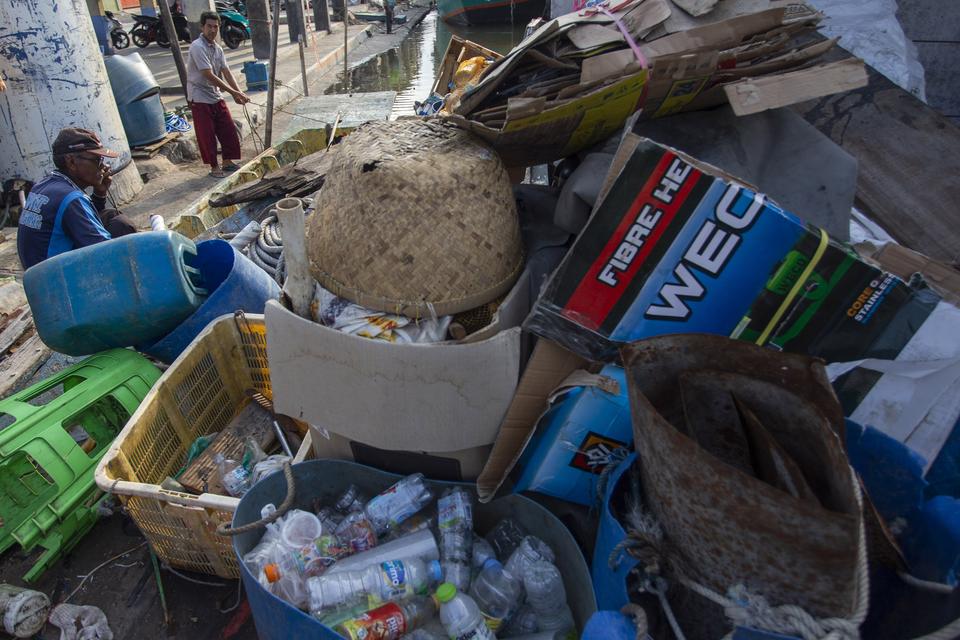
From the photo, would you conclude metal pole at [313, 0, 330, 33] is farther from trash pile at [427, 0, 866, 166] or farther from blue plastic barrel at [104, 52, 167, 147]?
trash pile at [427, 0, 866, 166]

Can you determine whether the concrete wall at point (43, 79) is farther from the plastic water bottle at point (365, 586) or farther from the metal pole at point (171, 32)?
the plastic water bottle at point (365, 586)

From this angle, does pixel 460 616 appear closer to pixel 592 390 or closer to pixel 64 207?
pixel 592 390

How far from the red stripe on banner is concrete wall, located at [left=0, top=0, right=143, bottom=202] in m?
5.64

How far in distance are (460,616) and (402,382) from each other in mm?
705

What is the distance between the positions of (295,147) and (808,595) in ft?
18.1

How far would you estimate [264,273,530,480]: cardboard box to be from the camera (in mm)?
1713

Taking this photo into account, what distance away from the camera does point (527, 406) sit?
1.80 m

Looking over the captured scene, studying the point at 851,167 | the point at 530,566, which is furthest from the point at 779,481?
the point at 851,167

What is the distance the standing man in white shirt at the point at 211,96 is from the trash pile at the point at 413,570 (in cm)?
593

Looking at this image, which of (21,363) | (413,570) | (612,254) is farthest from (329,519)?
(21,363)

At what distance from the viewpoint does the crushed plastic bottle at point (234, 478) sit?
233cm

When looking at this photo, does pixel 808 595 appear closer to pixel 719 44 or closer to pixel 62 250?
pixel 719 44

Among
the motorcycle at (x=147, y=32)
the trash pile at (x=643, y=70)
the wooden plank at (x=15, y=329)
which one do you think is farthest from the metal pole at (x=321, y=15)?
the trash pile at (x=643, y=70)

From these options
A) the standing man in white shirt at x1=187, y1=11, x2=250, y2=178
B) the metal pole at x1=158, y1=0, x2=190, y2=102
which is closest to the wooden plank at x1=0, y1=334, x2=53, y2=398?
the standing man in white shirt at x1=187, y1=11, x2=250, y2=178
